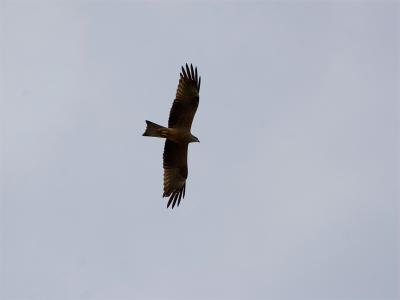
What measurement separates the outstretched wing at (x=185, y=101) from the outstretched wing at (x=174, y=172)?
2.95 feet

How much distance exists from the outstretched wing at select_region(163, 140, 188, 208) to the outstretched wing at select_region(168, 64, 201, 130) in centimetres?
90

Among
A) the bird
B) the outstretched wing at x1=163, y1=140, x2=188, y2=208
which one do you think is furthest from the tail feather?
the outstretched wing at x1=163, y1=140, x2=188, y2=208

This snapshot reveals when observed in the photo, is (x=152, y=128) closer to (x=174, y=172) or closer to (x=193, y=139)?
(x=193, y=139)

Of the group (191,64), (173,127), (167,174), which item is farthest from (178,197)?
(191,64)

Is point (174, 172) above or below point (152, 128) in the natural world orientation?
below

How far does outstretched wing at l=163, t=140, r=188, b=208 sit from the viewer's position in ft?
71.9

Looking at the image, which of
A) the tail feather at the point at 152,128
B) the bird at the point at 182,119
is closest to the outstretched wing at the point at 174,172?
the bird at the point at 182,119

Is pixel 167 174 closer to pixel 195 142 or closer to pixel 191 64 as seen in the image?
pixel 195 142

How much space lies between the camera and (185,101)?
21156 millimetres

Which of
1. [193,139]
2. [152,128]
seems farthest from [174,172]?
[152,128]

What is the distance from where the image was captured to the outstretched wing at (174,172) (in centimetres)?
2191

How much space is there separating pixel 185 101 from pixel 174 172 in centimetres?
219

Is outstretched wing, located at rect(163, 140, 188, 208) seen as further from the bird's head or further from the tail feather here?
the tail feather

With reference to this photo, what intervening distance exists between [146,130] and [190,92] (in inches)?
61.5
